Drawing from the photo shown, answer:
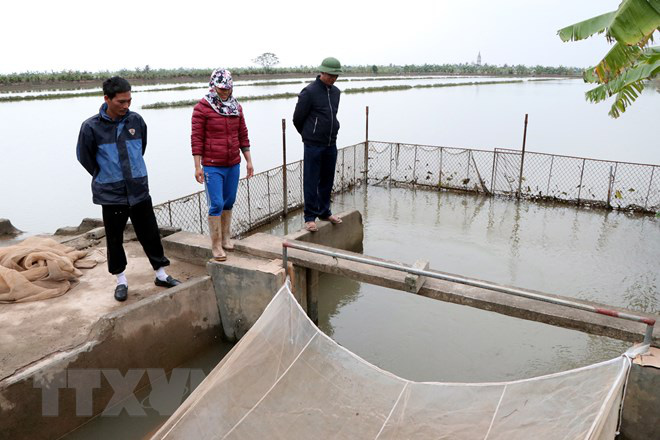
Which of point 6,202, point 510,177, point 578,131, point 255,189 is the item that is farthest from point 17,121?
point 578,131

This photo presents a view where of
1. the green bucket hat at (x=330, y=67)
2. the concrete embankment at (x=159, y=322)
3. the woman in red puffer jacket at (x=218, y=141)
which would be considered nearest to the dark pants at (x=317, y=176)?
the concrete embankment at (x=159, y=322)

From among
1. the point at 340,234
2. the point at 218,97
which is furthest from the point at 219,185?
the point at 340,234

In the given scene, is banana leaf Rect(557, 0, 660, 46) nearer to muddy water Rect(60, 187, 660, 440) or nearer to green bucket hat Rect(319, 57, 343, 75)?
green bucket hat Rect(319, 57, 343, 75)

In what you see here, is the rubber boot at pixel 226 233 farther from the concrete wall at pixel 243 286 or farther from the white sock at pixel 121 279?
the white sock at pixel 121 279

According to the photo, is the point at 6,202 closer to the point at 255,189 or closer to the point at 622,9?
the point at 255,189

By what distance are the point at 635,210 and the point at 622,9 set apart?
6.83m

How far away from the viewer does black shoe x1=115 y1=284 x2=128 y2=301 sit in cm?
467

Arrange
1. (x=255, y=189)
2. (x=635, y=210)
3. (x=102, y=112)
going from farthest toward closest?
(x=635, y=210) < (x=255, y=189) < (x=102, y=112)

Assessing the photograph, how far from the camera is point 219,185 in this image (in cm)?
479

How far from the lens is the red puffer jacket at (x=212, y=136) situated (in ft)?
15.0

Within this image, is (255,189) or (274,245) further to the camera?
(255,189)

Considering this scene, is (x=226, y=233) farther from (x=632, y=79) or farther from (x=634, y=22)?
(x=632, y=79)

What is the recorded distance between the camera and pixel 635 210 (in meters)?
10.2

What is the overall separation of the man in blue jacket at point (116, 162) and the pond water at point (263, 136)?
5163mm
